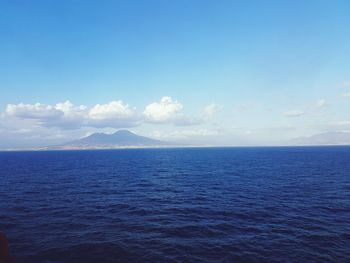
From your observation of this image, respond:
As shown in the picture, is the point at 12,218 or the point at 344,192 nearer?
the point at 12,218

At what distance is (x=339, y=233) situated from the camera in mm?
34969

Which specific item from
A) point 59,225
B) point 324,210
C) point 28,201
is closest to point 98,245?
point 59,225

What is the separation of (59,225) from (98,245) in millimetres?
11907

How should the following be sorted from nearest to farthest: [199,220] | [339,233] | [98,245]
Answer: [98,245] < [339,233] < [199,220]

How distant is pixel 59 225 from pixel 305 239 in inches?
1575

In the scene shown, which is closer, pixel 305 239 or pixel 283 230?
pixel 305 239

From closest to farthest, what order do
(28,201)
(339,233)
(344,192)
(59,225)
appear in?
1. (339,233)
2. (59,225)
3. (28,201)
4. (344,192)

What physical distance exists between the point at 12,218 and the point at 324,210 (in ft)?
203

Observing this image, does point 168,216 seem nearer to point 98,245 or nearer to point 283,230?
point 98,245

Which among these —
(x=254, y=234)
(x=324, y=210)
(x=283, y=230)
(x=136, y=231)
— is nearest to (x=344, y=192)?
(x=324, y=210)

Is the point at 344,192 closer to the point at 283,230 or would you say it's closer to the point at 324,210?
the point at 324,210

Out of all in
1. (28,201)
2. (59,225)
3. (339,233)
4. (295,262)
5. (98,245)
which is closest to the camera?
(295,262)

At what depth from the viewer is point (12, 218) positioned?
139 ft

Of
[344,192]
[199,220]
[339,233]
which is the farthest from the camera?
[344,192]
